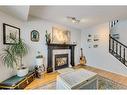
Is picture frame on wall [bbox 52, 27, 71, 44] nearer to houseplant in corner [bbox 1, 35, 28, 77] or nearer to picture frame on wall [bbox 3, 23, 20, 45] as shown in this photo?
picture frame on wall [bbox 3, 23, 20, 45]

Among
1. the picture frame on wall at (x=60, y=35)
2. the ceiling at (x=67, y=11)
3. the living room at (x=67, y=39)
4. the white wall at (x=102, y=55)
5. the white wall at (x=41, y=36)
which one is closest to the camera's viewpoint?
the ceiling at (x=67, y=11)

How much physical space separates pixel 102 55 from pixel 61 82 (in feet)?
13.8

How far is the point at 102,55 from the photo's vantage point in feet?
16.6

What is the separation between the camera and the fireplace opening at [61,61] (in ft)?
16.3

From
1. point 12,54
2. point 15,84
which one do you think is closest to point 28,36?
point 12,54

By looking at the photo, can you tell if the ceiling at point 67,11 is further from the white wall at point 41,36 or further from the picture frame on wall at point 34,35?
the picture frame on wall at point 34,35

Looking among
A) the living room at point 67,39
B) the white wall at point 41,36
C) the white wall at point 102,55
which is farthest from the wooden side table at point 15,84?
the white wall at point 102,55

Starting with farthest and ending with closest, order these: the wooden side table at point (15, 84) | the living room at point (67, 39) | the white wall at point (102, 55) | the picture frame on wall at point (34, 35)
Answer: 1. the white wall at point (102, 55)
2. the picture frame on wall at point (34, 35)
3. the living room at point (67, 39)
4. the wooden side table at point (15, 84)

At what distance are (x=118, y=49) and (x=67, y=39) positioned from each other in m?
2.39

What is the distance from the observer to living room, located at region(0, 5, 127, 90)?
10.3 ft

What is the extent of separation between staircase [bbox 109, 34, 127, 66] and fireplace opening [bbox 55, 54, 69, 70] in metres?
2.12

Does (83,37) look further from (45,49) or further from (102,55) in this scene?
(45,49)

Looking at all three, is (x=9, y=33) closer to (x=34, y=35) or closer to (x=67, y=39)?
(x=34, y=35)
